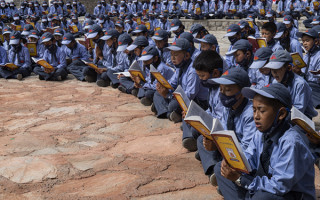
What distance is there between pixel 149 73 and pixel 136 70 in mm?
386

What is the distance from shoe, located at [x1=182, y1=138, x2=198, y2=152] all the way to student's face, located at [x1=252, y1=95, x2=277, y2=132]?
1.93 metres

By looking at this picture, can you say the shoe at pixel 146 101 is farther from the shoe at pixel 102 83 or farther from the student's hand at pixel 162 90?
the shoe at pixel 102 83

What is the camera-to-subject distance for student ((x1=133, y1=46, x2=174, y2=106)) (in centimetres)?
591

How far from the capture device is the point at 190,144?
461 centimetres

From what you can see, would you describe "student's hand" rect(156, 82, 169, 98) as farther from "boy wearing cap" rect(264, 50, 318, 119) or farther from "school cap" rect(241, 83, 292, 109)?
"school cap" rect(241, 83, 292, 109)

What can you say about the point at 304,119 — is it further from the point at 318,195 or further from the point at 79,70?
the point at 79,70

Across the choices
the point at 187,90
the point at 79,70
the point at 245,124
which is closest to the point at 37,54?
the point at 79,70

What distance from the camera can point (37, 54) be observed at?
9844 mm

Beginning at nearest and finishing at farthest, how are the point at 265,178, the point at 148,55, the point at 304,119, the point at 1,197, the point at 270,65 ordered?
the point at 265,178, the point at 304,119, the point at 1,197, the point at 270,65, the point at 148,55

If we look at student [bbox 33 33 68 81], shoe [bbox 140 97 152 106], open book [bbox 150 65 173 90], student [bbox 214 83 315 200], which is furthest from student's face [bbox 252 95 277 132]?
student [bbox 33 33 68 81]

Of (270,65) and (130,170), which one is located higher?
(270,65)

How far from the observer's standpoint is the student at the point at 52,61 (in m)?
8.88

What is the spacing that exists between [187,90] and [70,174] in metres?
1.96

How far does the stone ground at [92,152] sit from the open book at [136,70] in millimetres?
661
